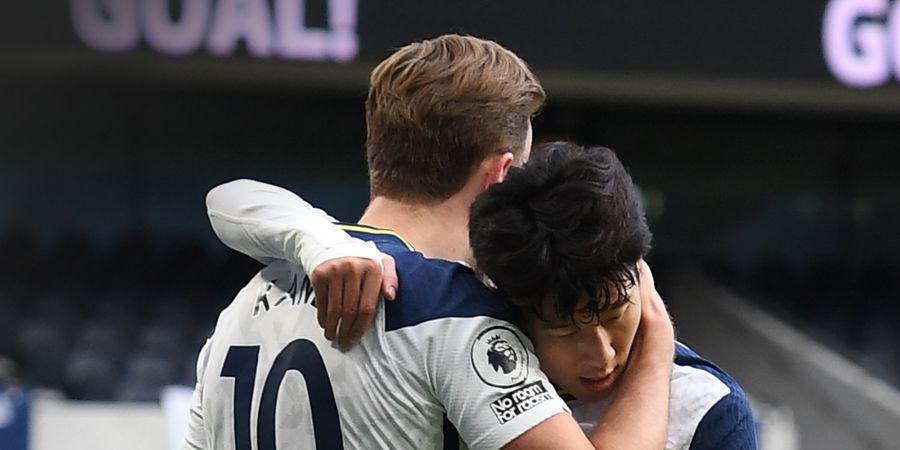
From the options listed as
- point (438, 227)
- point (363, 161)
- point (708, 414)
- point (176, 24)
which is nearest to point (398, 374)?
point (438, 227)

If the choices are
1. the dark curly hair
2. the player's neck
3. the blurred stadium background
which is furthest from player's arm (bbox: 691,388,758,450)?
the blurred stadium background

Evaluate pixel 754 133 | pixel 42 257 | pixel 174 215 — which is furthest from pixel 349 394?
pixel 754 133

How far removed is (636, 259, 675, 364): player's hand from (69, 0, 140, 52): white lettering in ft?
12.4

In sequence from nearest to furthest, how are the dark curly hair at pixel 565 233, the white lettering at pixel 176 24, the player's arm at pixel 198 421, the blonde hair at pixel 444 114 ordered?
the dark curly hair at pixel 565 233
the blonde hair at pixel 444 114
the player's arm at pixel 198 421
the white lettering at pixel 176 24

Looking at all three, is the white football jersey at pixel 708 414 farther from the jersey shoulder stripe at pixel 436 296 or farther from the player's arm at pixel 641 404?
the jersey shoulder stripe at pixel 436 296

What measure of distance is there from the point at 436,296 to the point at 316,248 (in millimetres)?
107

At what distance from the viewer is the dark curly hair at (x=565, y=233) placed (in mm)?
1040

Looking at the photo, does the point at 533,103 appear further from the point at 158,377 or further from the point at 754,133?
the point at 754,133

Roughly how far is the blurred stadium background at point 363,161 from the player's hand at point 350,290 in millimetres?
3278

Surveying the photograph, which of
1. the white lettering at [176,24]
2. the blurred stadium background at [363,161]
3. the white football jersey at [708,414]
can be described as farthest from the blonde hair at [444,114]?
the white lettering at [176,24]

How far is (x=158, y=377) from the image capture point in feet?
16.4

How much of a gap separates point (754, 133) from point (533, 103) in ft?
20.3

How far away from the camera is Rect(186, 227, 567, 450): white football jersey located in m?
1.07

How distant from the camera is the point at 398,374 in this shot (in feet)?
3.60
